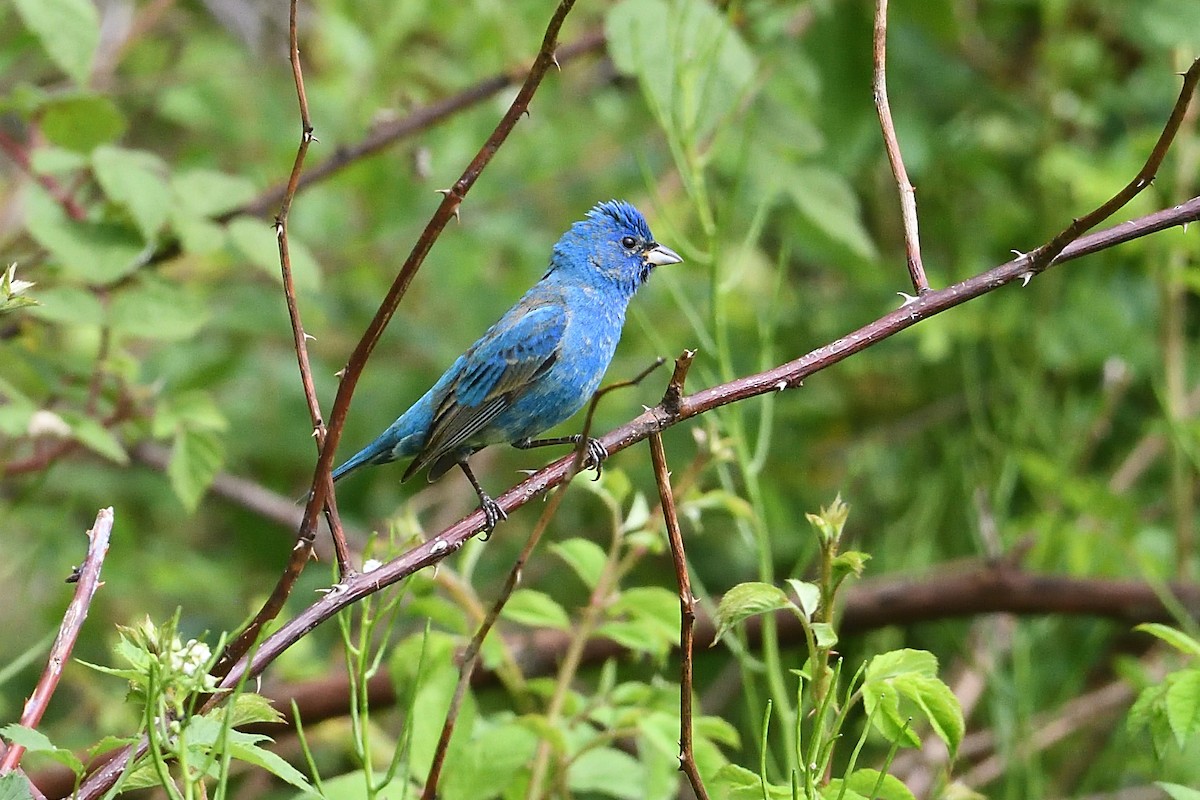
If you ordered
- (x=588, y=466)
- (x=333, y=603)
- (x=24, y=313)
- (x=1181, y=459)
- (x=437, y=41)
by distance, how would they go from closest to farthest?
(x=333, y=603) → (x=588, y=466) → (x=24, y=313) → (x=1181, y=459) → (x=437, y=41)

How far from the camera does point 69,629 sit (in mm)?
1743

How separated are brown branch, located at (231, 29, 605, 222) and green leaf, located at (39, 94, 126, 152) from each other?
0.40 metres

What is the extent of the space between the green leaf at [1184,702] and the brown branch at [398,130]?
2700mm

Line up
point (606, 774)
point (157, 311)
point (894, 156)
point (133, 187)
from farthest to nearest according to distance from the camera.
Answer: point (157, 311)
point (133, 187)
point (606, 774)
point (894, 156)

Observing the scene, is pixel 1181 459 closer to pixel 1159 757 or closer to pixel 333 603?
pixel 1159 757

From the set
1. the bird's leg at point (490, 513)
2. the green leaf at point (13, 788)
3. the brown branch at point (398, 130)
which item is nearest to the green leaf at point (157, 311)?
the brown branch at point (398, 130)

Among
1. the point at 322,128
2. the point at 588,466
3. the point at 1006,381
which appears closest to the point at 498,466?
the point at 322,128

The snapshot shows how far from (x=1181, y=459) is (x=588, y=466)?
2.38 m

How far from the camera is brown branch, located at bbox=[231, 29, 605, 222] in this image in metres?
3.85

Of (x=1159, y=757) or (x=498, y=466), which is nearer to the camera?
(x=1159, y=757)

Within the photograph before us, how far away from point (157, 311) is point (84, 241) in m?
0.26

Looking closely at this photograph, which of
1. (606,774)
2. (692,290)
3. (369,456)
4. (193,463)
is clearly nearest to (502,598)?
(606,774)

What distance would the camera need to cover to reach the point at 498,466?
5648 mm

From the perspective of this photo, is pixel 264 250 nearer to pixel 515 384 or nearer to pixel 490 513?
pixel 515 384
